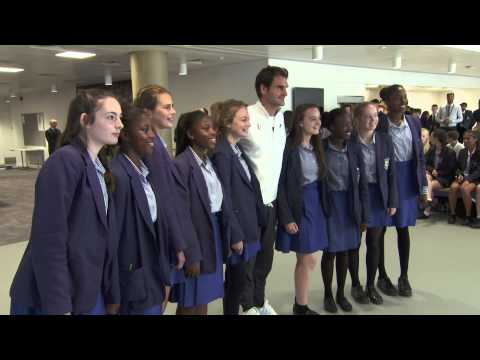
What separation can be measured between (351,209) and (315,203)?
0.99 feet

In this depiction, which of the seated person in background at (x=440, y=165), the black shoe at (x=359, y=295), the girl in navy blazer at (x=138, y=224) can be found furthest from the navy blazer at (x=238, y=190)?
the seated person in background at (x=440, y=165)

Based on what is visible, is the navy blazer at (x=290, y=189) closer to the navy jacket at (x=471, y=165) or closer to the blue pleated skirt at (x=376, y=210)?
the blue pleated skirt at (x=376, y=210)

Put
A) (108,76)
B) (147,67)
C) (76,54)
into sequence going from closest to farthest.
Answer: (147,67) < (76,54) < (108,76)

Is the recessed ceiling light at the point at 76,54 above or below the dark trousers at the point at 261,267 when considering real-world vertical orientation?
above

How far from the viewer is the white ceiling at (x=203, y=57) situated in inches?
297

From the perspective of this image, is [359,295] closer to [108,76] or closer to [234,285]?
[234,285]

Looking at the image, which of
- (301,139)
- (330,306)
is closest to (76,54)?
(301,139)

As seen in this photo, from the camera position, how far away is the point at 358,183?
287cm

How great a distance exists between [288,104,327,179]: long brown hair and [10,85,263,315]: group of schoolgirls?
1.62 ft

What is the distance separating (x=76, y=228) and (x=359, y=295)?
239 centimetres

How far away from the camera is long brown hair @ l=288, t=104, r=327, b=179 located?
8.82ft
